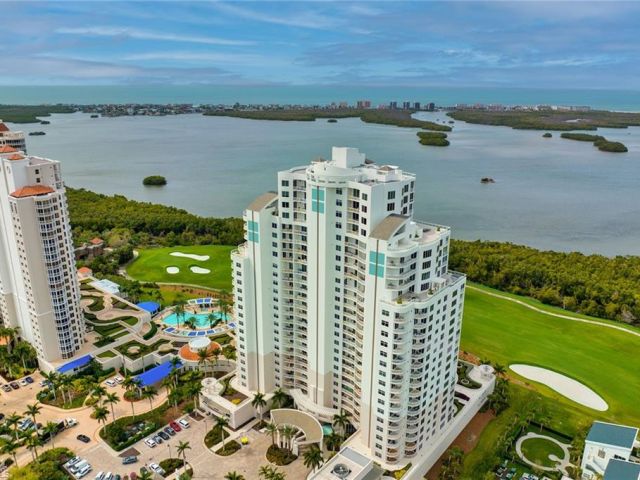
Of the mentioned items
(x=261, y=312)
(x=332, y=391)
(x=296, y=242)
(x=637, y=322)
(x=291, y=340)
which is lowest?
(x=637, y=322)

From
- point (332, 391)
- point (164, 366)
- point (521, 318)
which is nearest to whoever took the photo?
point (332, 391)

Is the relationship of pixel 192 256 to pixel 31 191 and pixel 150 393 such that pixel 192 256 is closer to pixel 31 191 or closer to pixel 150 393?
pixel 31 191

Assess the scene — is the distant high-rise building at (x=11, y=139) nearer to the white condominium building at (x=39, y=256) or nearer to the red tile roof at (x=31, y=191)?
the white condominium building at (x=39, y=256)

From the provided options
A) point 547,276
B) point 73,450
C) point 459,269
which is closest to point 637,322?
point 547,276

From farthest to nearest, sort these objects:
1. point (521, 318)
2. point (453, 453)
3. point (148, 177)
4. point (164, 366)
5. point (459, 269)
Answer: point (148, 177), point (459, 269), point (521, 318), point (164, 366), point (453, 453)

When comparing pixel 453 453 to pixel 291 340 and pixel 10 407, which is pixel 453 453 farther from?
pixel 10 407

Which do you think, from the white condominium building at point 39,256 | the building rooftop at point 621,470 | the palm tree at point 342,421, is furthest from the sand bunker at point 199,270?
the building rooftop at point 621,470

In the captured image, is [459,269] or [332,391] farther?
[459,269]
